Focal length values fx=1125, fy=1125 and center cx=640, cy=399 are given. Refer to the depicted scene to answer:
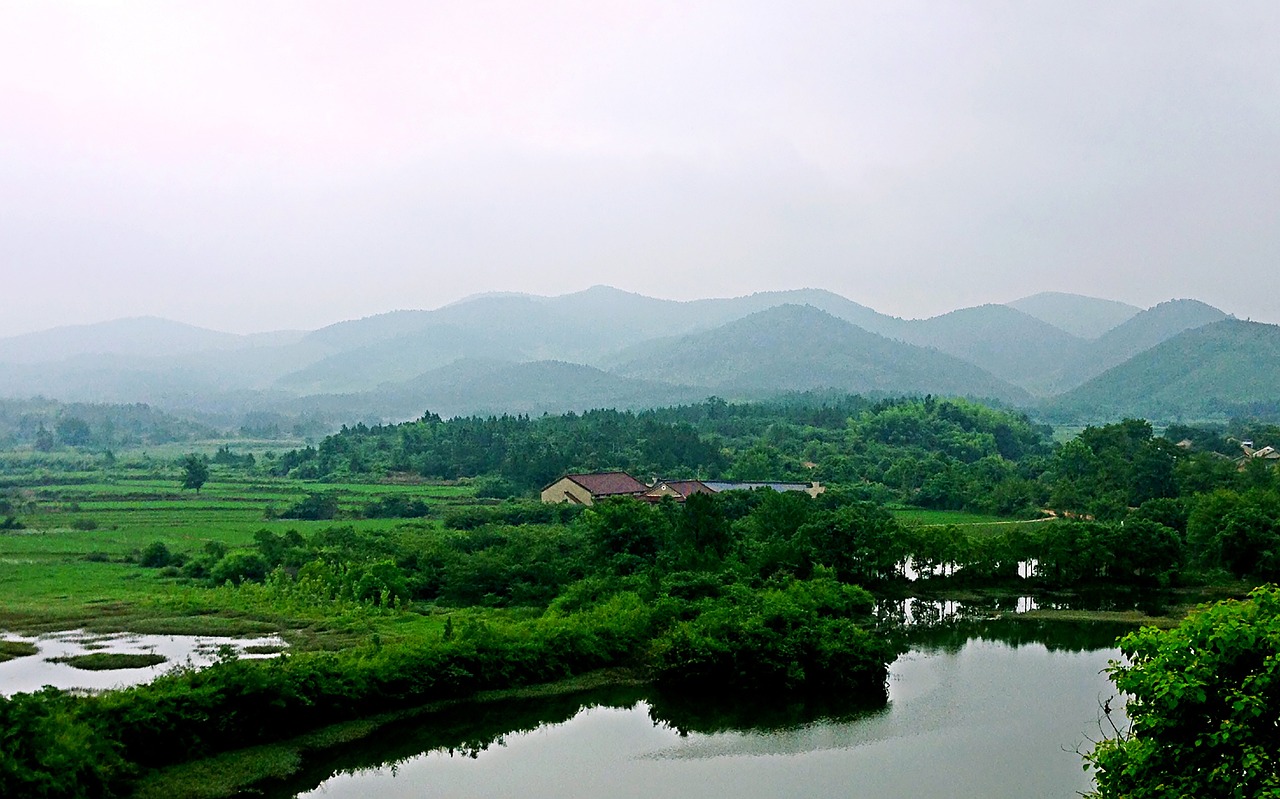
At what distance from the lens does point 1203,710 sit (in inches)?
372

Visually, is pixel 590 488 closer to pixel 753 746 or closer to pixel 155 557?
pixel 155 557

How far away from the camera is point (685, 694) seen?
898 inches

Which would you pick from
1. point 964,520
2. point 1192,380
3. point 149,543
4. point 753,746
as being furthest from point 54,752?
point 1192,380

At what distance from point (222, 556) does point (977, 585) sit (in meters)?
24.3

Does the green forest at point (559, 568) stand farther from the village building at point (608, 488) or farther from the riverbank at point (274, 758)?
the village building at point (608, 488)

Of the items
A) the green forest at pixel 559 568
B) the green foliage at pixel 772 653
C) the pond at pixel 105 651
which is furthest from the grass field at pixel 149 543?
the green foliage at pixel 772 653

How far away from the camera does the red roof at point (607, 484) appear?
1914 inches

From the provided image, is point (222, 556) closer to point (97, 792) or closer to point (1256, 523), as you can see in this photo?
point (97, 792)

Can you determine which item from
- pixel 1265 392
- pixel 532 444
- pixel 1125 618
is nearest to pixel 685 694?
pixel 1125 618

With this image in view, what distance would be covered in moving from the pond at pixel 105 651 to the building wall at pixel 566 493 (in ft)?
73.2

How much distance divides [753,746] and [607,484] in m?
30.4

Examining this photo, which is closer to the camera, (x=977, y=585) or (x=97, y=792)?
(x=97, y=792)

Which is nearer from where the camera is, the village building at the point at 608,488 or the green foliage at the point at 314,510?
the village building at the point at 608,488

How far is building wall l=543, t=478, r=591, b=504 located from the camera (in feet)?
159
